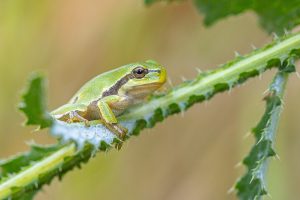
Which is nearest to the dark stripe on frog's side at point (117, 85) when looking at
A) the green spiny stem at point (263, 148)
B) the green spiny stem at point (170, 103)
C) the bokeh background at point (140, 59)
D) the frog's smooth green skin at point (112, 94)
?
the frog's smooth green skin at point (112, 94)

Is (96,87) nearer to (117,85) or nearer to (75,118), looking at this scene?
(117,85)

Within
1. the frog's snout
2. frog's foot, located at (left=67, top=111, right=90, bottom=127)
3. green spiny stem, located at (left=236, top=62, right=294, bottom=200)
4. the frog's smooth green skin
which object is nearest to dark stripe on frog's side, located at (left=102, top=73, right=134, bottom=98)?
the frog's smooth green skin

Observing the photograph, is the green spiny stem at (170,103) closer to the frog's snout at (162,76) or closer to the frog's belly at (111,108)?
the frog's belly at (111,108)

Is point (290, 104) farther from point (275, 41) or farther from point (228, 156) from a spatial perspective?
point (275, 41)

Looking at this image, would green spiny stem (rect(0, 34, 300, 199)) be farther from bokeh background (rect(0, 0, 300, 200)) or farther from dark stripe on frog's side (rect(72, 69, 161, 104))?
bokeh background (rect(0, 0, 300, 200))

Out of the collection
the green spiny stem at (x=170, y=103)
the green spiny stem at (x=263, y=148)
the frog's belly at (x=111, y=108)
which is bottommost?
the green spiny stem at (x=263, y=148)

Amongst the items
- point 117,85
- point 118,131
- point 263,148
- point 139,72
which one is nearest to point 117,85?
point 117,85
